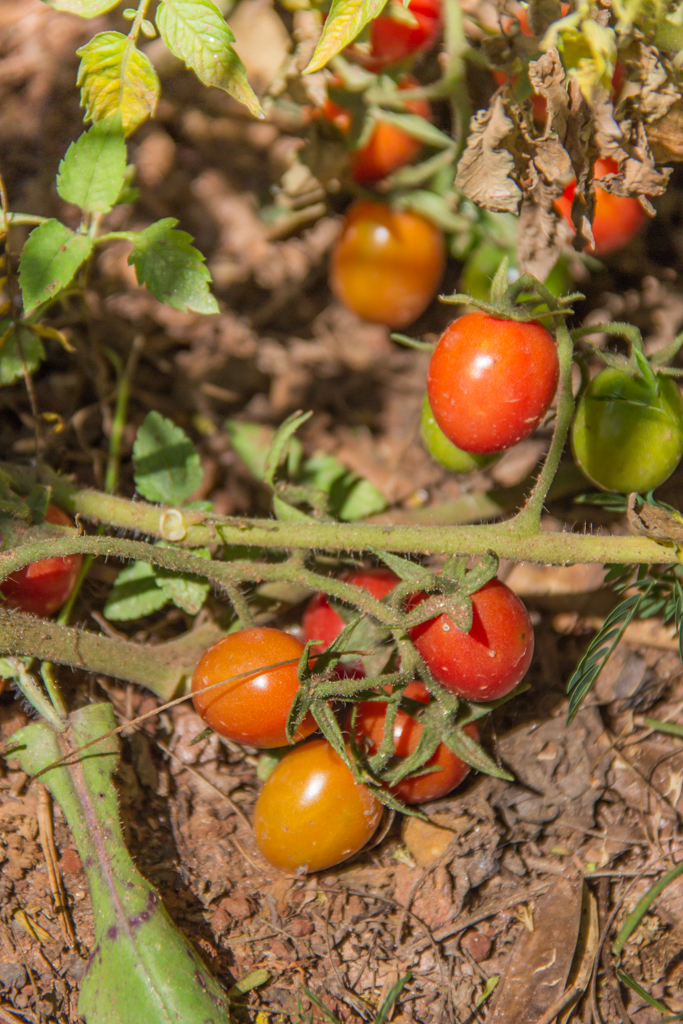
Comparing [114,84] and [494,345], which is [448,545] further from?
[114,84]

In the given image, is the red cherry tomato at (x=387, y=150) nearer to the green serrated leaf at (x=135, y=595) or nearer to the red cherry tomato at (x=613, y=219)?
the red cherry tomato at (x=613, y=219)

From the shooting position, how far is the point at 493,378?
1.31 metres

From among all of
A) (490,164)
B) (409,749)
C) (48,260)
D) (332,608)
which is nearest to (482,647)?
(409,749)

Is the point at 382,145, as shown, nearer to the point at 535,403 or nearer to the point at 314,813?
the point at 535,403

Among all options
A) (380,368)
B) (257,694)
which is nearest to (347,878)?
(257,694)

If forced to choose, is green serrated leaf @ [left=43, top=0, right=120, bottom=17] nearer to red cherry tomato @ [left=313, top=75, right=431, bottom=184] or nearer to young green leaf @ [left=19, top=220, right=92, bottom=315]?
young green leaf @ [left=19, top=220, right=92, bottom=315]

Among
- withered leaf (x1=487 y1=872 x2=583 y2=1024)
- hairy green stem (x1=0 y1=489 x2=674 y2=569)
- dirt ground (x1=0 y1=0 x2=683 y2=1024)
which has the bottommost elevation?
withered leaf (x1=487 y1=872 x2=583 y2=1024)

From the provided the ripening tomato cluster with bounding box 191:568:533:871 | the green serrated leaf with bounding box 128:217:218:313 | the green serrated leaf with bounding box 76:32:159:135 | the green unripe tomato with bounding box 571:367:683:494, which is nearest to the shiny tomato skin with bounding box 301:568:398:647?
the ripening tomato cluster with bounding box 191:568:533:871

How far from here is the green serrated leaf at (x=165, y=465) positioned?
5.37 ft

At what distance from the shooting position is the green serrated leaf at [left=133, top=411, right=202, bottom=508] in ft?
5.37

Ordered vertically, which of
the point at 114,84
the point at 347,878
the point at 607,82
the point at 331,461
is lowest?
the point at 347,878

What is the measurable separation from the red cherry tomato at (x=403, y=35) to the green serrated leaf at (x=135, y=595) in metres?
1.35

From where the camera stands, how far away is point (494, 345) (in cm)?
132

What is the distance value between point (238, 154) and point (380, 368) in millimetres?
806
